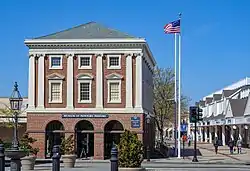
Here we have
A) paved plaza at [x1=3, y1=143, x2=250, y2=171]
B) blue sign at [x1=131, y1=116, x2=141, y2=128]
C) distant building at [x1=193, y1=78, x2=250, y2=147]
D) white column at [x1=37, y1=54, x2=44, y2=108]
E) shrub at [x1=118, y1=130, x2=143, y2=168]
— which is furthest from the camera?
distant building at [x1=193, y1=78, x2=250, y2=147]

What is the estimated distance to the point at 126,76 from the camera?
54.9 meters

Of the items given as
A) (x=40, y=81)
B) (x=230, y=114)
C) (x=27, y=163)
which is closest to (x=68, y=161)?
(x=27, y=163)

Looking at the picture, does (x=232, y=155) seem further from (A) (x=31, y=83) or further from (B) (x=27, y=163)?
(B) (x=27, y=163)

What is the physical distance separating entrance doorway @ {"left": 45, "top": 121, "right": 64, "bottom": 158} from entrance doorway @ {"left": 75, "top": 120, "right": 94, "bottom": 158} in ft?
5.41

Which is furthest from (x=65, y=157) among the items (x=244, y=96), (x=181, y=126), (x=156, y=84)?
(x=244, y=96)

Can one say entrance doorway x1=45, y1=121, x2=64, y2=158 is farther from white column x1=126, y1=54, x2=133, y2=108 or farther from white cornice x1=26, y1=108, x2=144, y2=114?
white column x1=126, y1=54, x2=133, y2=108

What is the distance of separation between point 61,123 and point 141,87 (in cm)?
856

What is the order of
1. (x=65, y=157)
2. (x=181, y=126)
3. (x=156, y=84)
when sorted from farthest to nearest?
(x=156, y=84)
(x=181, y=126)
(x=65, y=157)

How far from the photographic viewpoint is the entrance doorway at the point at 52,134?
5588cm

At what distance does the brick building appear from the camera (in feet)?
180

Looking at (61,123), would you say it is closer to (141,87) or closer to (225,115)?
(141,87)

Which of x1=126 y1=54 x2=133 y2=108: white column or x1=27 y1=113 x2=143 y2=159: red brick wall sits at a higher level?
x1=126 y1=54 x2=133 y2=108: white column

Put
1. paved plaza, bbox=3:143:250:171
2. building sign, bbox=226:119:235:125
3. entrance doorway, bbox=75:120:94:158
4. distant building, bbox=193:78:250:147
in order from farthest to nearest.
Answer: building sign, bbox=226:119:235:125
distant building, bbox=193:78:250:147
entrance doorway, bbox=75:120:94:158
paved plaza, bbox=3:143:250:171

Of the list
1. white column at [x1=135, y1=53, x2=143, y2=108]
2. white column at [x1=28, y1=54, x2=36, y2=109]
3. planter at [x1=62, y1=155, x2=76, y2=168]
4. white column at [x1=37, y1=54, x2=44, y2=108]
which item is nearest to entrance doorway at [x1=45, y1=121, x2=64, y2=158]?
white column at [x1=37, y1=54, x2=44, y2=108]
